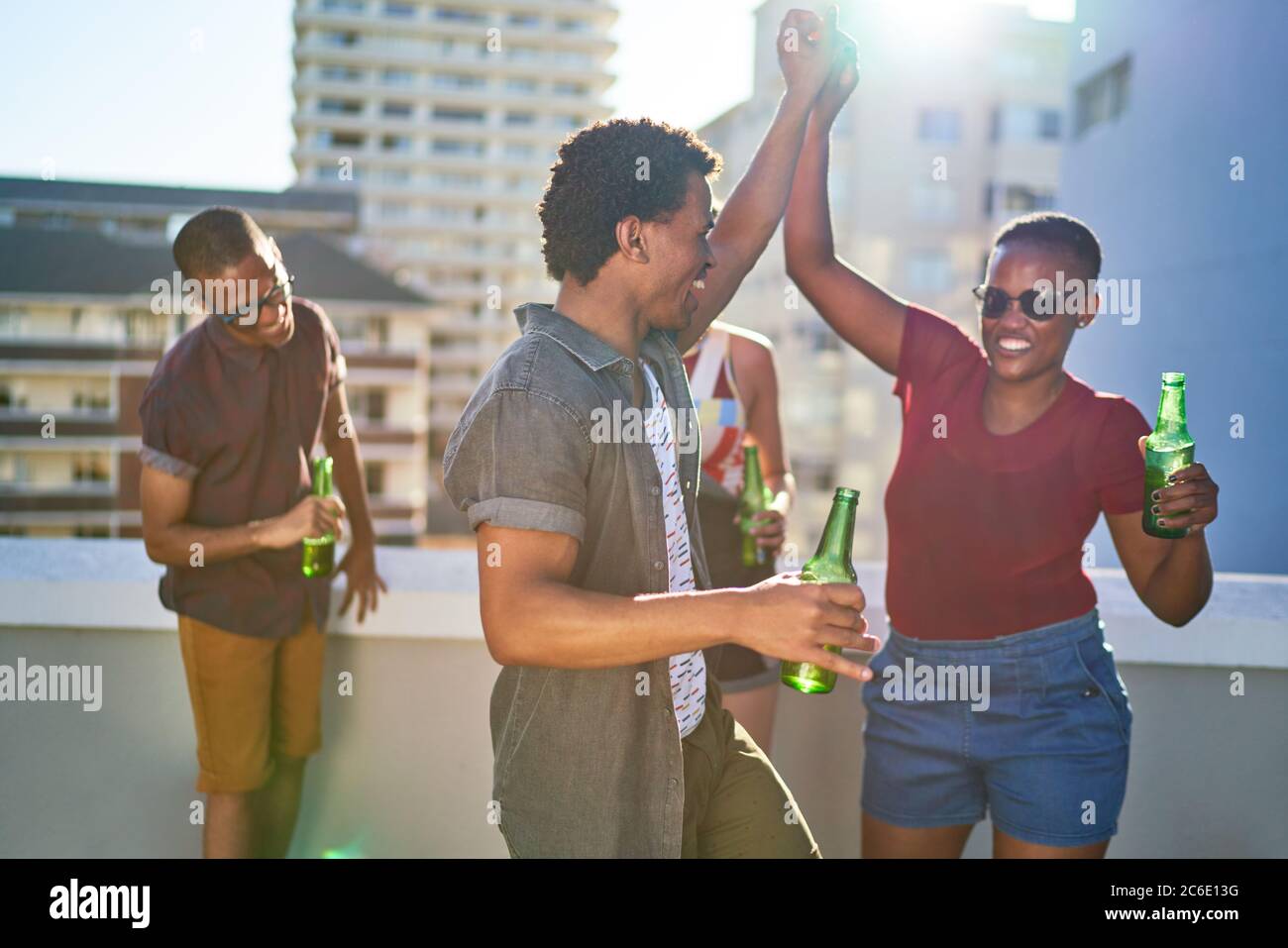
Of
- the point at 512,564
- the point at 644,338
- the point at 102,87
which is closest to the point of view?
the point at 512,564

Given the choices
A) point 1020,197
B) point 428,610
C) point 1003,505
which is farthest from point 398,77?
point 1003,505

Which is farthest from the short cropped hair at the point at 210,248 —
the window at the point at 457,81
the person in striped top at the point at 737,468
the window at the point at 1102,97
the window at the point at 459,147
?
the window at the point at 457,81

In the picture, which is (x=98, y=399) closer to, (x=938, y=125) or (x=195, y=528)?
(x=938, y=125)

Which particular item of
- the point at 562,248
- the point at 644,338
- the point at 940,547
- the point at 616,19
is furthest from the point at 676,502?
the point at 616,19

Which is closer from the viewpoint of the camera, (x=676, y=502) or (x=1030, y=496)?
(x=676, y=502)

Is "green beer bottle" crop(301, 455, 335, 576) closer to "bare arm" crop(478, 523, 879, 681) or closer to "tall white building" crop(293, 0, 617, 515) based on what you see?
"bare arm" crop(478, 523, 879, 681)

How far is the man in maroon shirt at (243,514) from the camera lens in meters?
2.32

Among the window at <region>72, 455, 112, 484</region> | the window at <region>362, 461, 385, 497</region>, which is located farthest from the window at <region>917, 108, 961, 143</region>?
the window at <region>72, 455, 112, 484</region>

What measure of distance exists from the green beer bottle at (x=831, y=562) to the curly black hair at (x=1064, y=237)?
661mm

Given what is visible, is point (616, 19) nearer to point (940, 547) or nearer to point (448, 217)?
point (448, 217)

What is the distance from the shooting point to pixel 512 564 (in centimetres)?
136

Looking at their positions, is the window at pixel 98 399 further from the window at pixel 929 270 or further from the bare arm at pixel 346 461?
the bare arm at pixel 346 461

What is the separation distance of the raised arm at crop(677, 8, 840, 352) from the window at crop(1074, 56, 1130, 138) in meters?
13.9

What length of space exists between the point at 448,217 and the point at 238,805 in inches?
3257
